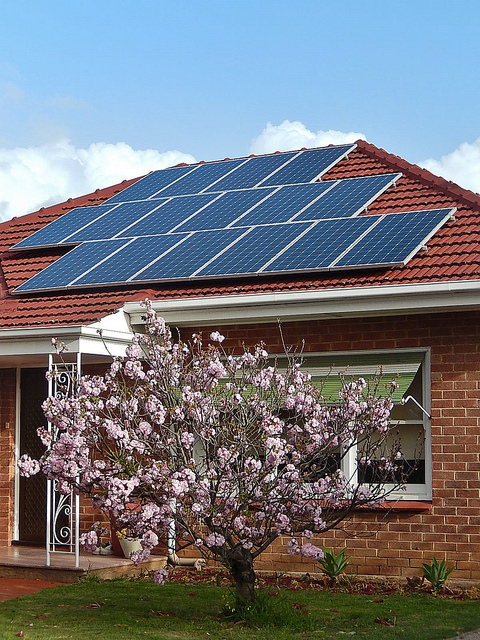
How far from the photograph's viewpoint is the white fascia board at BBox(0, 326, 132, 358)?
1260 centimetres

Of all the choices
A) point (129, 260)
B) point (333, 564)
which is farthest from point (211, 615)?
point (129, 260)

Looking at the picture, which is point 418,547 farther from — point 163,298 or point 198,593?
point 163,298

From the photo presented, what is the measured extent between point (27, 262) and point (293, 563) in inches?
283

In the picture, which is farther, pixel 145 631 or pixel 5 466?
pixel 5 466

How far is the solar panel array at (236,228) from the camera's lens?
13.6 metres

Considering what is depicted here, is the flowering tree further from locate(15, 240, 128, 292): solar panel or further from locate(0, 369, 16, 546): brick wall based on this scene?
locate(0, 369, 16, 546): brick wall

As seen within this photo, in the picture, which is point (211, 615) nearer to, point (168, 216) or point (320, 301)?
point (320, 301)

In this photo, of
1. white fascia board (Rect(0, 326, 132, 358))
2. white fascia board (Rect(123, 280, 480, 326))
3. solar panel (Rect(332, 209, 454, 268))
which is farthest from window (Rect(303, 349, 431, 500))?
white fascia board (Rect(0, 326, 132, 358))

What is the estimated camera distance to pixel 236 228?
49.9ft

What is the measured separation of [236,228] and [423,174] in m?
3.25

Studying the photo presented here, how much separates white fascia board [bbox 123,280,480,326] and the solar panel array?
0.55m

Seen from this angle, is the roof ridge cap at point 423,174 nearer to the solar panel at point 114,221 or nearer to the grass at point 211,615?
the solar panel at point 114,221

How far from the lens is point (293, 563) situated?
1298cm

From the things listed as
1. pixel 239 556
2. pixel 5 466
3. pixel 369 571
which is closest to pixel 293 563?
pixel 369 571
